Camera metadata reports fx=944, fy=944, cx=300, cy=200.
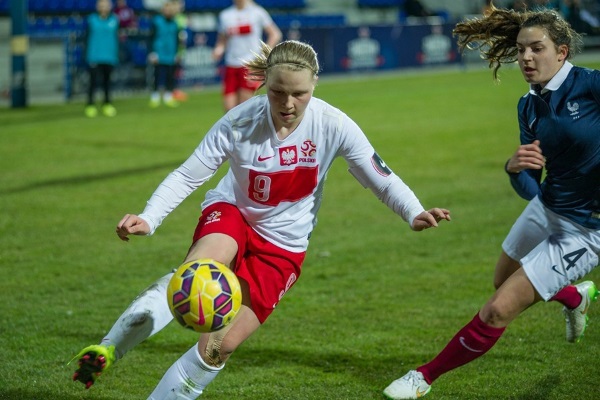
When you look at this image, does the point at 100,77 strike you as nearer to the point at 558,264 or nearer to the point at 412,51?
the point at 412,51

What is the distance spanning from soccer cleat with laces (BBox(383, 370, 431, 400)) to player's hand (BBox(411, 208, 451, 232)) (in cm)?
91

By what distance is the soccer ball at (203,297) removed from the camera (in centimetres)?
425

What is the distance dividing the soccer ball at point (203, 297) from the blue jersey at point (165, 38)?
62.6 feet

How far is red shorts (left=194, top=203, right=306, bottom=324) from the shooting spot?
4.80m

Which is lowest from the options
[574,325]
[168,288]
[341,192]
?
[341,192]

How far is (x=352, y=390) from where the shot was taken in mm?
5438

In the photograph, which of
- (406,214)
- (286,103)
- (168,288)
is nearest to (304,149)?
(286,103)

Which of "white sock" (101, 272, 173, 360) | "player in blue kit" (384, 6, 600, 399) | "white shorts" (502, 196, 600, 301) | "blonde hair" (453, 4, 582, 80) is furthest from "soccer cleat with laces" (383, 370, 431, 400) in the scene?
"blonde hair" (453, 4, 582, 80)

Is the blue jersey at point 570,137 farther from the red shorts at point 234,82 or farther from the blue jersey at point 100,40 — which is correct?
the blue jersey at point 100,40

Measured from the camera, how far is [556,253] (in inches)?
199

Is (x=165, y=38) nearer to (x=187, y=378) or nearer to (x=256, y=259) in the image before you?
(x=256, y=259)

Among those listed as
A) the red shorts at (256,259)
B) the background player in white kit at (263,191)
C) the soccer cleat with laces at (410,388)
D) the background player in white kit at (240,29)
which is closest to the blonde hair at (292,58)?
the background player in white kit at (263,191)

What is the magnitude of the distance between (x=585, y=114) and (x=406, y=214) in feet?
3.66

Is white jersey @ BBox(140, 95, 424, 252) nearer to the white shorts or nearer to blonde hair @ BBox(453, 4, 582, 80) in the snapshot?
the white shorts
